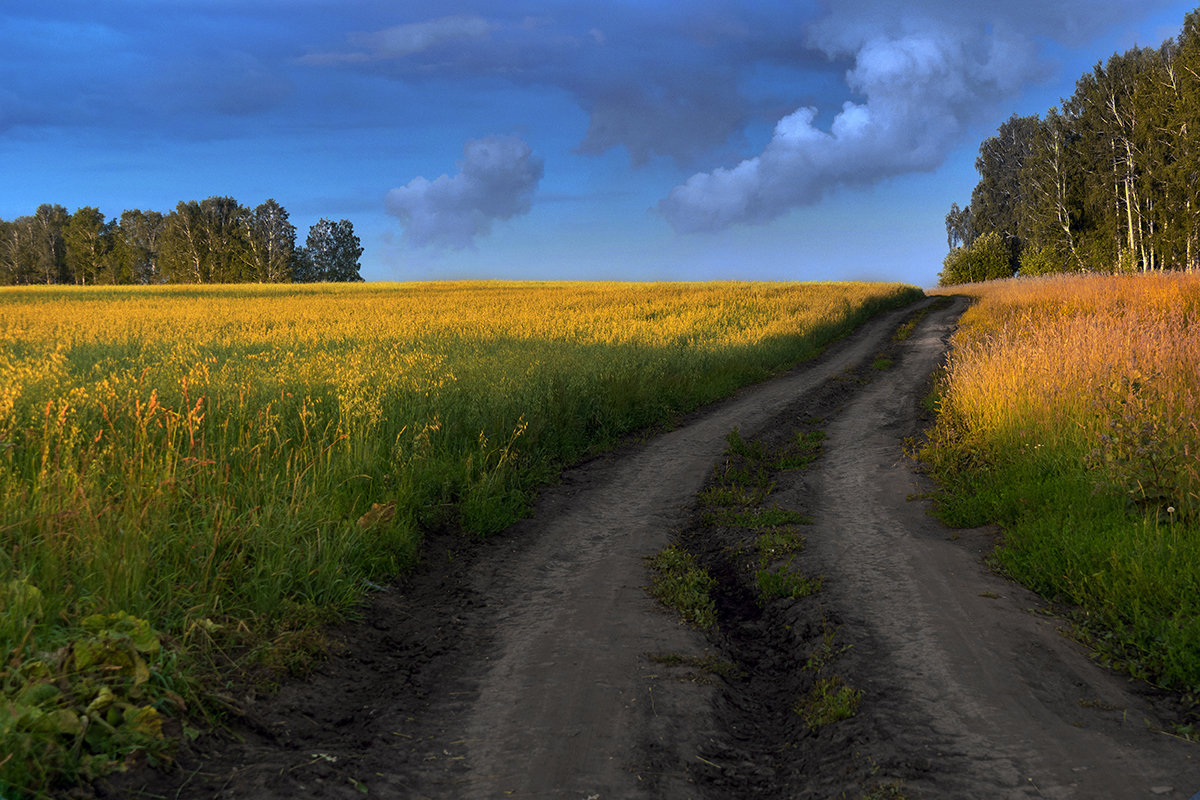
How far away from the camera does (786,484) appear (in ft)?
27.7

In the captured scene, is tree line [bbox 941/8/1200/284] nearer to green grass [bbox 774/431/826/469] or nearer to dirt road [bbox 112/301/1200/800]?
green grass [bbox 774/431/826/469]

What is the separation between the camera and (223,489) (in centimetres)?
570

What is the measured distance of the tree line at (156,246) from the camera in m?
91.0

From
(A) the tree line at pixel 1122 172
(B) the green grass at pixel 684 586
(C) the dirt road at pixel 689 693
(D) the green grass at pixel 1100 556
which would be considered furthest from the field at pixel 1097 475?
(A) the tree line at pixel 1122 172

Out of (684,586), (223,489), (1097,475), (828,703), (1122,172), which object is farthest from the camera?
(1122,172)

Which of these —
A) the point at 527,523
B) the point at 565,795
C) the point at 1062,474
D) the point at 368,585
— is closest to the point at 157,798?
the point at 565,795

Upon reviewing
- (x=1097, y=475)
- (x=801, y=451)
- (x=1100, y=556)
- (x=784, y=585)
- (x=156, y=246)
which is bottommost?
(x=784, y=585)

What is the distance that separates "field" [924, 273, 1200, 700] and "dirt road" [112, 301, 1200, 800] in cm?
37

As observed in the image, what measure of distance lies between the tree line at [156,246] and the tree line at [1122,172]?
84799mm

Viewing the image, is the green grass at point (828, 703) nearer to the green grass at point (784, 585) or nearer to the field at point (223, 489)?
the green grass at point (784, 585)

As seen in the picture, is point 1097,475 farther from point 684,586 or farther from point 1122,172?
point 1122,172

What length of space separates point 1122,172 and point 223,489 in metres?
52.3

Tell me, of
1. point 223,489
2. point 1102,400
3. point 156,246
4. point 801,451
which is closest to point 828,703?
point 223,489

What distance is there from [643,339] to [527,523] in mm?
11464
